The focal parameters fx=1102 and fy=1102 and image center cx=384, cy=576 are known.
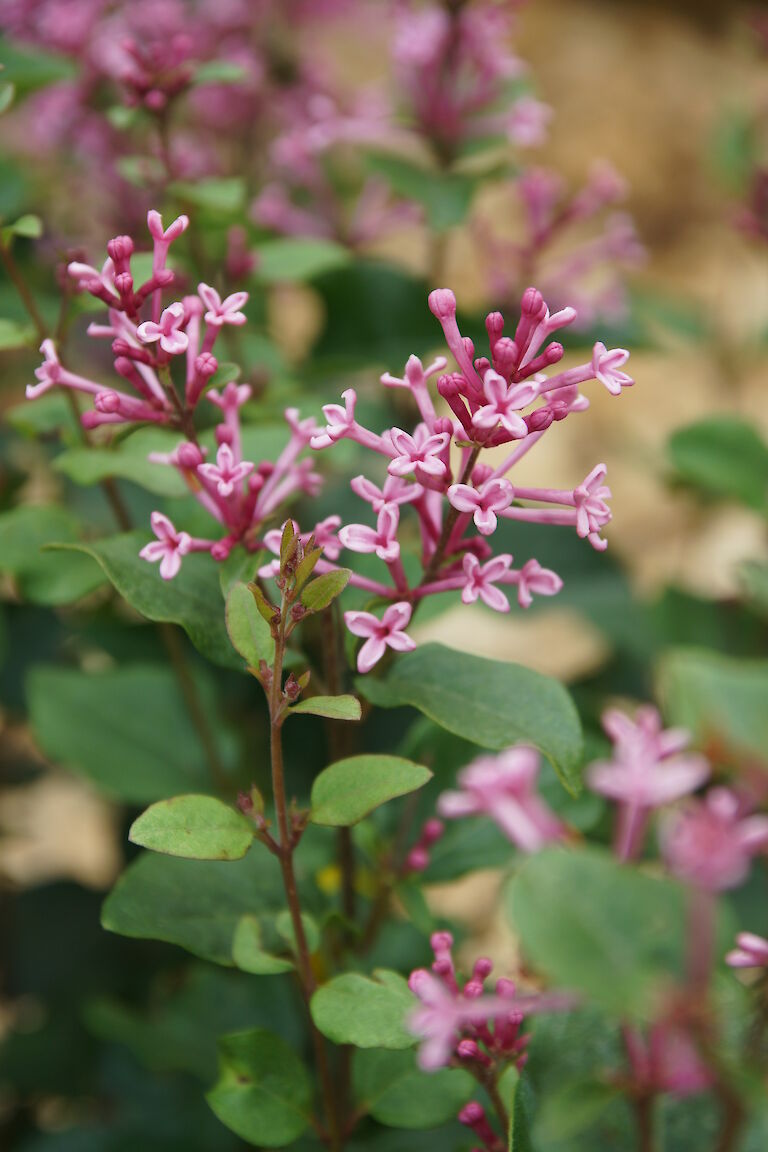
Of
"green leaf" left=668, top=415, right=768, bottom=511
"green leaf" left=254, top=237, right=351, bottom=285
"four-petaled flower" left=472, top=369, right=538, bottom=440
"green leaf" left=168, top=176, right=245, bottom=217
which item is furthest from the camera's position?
"green leaf" left=668, top=415, right=768, bottom=511

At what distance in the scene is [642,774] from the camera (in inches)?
18.5

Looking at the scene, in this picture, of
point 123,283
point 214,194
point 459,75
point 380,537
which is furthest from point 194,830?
point 459,75

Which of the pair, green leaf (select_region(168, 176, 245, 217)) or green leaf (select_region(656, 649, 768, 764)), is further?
green leaf (select_region(168, 176, 245, 217))

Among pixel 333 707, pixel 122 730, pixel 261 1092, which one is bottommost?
pixel 122 730

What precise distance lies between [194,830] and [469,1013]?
0.15 m

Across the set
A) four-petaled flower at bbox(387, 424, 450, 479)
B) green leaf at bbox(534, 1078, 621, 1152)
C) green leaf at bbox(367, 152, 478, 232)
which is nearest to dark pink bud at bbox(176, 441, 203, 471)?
four-petaled flower at bbox(387, 424, 450, 479)

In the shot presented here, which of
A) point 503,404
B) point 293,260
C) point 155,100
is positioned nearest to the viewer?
point 503,404

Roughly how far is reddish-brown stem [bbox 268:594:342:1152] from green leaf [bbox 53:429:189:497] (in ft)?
0.58

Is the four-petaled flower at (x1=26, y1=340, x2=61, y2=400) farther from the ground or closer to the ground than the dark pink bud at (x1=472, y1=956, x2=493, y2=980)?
farther from the ground

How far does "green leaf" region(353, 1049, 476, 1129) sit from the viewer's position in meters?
0.59

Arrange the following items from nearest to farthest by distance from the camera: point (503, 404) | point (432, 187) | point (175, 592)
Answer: point (503, 404) → point (175, 592) → point (432, 187)

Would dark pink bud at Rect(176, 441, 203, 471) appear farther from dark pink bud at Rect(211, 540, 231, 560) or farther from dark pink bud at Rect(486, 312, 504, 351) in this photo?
dark pink bud at Rect(486, 312, 504, 351)

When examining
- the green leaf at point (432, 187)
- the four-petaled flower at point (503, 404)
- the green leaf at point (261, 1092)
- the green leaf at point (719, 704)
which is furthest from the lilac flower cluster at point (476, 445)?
the green leaf at point (432, 187)

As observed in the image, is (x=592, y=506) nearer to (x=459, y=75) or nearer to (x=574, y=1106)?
(x=574, y=1106)
